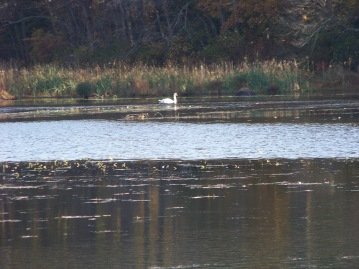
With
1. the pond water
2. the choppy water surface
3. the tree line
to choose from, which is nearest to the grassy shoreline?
the tree line

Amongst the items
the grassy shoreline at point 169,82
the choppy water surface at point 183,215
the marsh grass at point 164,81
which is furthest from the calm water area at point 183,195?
the marsh grass at point 164,81

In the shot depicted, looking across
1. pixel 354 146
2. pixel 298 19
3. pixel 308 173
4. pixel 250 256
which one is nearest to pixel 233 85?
pixel 298 19

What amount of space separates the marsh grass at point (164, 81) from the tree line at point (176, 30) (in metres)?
6.54

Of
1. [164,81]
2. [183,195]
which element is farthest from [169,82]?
[183,195]

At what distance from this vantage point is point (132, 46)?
60.2m

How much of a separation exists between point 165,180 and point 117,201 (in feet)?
6.65

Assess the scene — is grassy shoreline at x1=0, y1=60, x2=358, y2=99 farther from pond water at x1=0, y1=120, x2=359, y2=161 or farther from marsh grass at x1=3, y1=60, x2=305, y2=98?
pond water at x1=0, y1=120, x2=359, y2=161

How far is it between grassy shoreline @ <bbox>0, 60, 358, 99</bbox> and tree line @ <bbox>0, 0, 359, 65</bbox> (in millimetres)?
5338

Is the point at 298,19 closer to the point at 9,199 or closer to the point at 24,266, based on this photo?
the point at 9,199

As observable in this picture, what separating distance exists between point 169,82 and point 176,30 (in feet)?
56.5

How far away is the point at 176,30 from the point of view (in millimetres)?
60000

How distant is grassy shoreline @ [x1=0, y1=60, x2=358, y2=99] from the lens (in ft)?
139

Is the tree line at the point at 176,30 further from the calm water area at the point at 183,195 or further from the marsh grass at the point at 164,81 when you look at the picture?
the calm water area at the point at 183,195

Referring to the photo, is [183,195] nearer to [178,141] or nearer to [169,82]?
[178,141]
